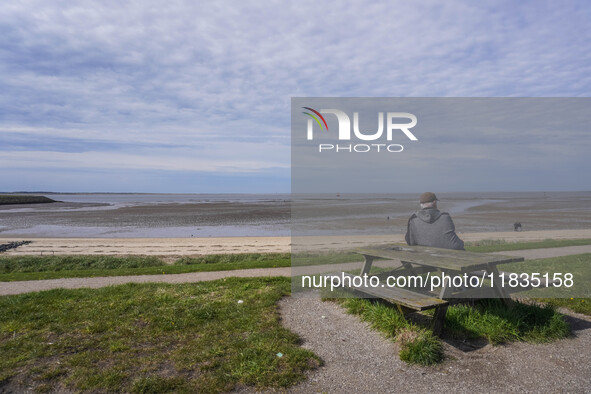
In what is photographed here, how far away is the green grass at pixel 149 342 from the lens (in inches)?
Result: 156

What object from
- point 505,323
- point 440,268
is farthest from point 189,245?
point 505,323

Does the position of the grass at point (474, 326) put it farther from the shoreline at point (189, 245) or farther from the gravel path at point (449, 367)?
the shoreline at point (189, 245)

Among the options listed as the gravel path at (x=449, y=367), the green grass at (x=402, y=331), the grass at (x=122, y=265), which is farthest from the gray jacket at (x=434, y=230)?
the grass at (x=122, y=265)

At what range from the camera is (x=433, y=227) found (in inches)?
253

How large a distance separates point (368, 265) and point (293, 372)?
Result: 2854 mm

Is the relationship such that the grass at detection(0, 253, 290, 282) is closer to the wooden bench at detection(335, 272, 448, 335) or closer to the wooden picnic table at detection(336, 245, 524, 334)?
the wooden picnic table at detection(336, 245, 524, 334)

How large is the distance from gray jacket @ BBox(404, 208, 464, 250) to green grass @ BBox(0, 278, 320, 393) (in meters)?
2.47

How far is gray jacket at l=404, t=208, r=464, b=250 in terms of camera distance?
20.6 feet

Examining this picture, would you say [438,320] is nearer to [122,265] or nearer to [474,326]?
[474,326]

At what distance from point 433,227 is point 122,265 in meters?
10.3

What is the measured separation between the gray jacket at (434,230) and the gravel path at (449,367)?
1856 millimetres

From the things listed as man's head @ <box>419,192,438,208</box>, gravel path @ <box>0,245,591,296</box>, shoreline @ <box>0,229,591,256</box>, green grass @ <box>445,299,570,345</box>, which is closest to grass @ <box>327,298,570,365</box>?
green grass @ <box>445,299,570,345</box>

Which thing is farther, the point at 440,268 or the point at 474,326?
the point at 440,268

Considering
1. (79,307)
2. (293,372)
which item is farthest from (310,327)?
(79,307)
